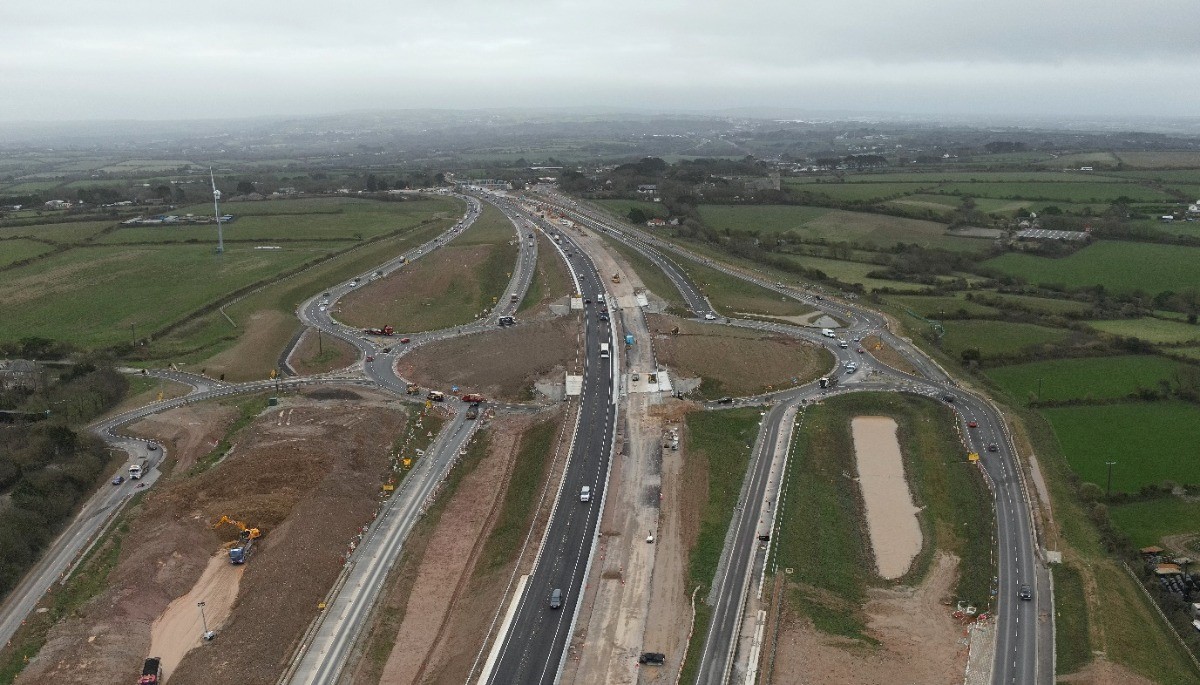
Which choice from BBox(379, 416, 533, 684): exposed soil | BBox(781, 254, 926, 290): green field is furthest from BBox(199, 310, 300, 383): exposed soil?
BBox(781, 254, 926, 290): green field

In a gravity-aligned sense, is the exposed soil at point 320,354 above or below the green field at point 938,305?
below

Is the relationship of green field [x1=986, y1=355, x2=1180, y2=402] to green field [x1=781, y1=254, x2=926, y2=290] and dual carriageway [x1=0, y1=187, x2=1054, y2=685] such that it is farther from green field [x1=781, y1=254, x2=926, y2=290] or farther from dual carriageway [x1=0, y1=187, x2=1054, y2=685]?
green field [x1=781, y1=254, x2=926, y2=290]

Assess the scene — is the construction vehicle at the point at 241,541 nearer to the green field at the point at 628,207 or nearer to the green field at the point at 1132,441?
the green field at the point at 1132,441

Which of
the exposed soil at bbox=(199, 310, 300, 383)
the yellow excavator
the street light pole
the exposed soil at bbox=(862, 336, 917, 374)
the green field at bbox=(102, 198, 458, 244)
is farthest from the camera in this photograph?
the green field at bbox=(102, 198, 458, 244)

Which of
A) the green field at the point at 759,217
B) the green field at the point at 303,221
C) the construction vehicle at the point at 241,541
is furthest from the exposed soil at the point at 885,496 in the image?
the green field at the point at 303,221

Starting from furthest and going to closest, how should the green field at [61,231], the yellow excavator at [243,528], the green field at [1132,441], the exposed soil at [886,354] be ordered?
the green field at [61,231] < the exposed soil at [886,354] < the green field at [1132,441] < the yellow excavator at [243,528]

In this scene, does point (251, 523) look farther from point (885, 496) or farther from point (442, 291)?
point (442, 291)
